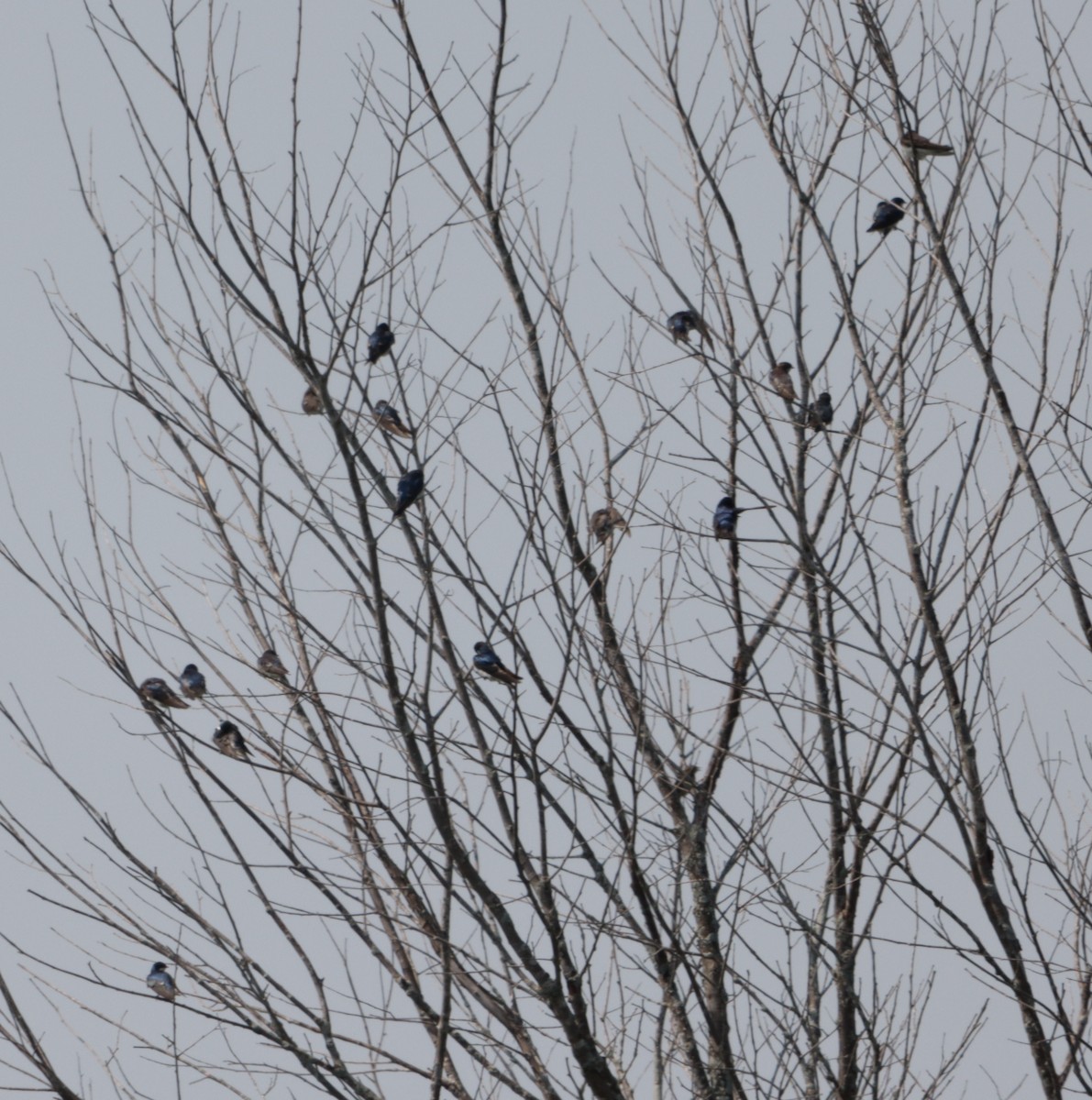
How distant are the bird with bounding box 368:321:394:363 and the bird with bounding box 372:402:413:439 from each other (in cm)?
23

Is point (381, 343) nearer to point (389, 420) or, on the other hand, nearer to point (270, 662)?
point (389, 420)

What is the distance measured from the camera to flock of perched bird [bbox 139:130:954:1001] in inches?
A: 180

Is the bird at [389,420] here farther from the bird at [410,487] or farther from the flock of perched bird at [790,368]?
the flock of perched bird at [790,368]

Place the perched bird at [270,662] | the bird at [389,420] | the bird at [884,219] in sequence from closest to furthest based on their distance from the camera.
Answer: the bird at [389,420] < the perched bird at [270,662] < the bird at [884,219]

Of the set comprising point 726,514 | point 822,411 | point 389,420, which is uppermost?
point 822,411

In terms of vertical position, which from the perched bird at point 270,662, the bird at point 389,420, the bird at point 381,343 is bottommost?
the perched bird at point 270,662

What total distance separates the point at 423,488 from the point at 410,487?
394mm

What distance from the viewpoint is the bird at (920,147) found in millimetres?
4641

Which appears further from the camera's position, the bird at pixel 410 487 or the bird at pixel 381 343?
the bird at pixel 381 343

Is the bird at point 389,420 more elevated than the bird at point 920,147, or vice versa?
the bird at point 920,147

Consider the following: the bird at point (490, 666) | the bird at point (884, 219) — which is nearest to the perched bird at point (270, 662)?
the bird at point (490, 666)

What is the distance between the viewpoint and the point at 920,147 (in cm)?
473

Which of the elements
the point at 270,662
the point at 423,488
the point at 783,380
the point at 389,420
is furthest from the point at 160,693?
the point at 783,380

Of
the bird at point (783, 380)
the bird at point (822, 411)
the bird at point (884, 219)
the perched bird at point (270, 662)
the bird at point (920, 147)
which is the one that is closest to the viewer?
the bird at point (920, 147)
